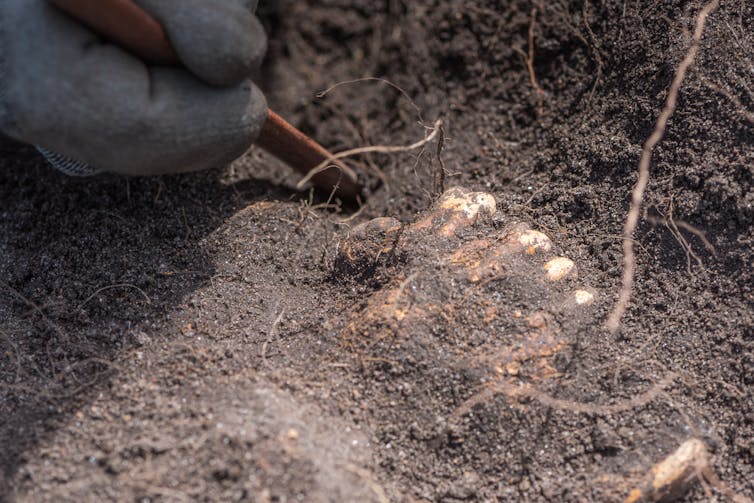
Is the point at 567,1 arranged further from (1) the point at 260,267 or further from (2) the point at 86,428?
(2) the point at 86,428

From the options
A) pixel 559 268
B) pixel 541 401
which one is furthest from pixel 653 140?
pixel 541 401

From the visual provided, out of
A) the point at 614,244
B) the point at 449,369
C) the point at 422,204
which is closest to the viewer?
the point at 449,369

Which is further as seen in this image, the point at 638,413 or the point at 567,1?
the point at 567,1

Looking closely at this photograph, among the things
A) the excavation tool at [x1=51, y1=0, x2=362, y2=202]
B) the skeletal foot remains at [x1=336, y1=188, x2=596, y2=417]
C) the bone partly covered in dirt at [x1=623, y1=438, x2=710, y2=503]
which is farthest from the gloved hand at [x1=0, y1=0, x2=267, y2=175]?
the bone partly covered in dirt at [x1=623, y1=438, x2=710, y2=503]

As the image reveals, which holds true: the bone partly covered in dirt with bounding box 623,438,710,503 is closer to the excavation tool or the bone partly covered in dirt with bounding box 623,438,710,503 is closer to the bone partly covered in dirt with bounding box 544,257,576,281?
the bone partly covered in dirt with bounding box 544,257,576,281

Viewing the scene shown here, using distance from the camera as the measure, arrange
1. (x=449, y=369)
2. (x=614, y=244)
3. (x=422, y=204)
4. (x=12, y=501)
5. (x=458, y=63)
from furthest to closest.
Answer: (x=458, y=63) < (x=422, y=204) < (x=614, y=244) < (x=449, y=369) < (x=12, y=501)

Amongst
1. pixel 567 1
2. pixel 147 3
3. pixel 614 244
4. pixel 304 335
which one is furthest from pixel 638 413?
pixel 147 3
